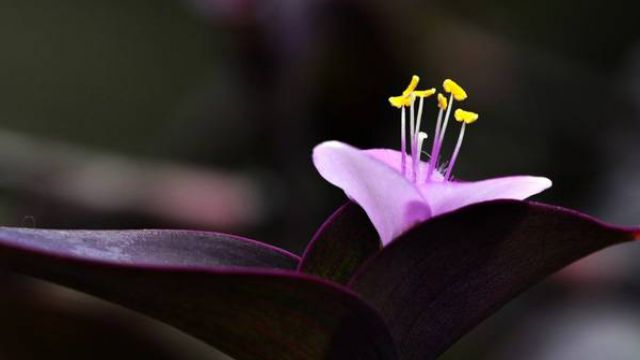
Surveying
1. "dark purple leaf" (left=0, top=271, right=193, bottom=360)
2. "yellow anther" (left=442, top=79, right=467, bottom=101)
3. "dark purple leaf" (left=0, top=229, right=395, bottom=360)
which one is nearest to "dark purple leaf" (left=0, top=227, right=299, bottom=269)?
"dark purple leaf" (left=0, top=229, right=395, bottom=360)

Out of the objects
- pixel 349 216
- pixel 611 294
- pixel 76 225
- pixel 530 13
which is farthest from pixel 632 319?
pixel 530 13

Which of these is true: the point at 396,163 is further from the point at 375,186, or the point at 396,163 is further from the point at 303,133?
the point at 303,133

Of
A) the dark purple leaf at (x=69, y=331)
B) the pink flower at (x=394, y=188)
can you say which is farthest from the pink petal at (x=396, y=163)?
the dark purple leaf at (x=69, y=331)

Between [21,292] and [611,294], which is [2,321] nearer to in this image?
[21,292]

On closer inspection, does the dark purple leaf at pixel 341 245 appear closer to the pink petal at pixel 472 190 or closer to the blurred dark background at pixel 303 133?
the pink petal at pixel 472 190

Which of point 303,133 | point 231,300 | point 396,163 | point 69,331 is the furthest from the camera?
point 303,133

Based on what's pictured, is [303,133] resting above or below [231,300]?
below

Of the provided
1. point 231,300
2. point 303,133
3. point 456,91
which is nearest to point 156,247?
point 231,300
